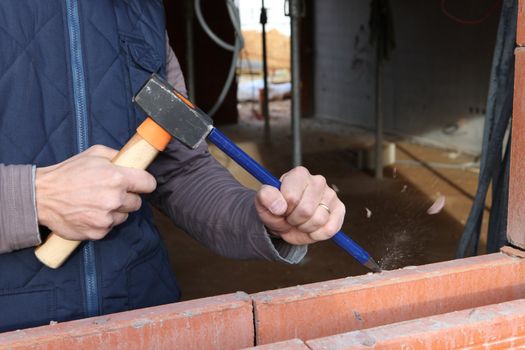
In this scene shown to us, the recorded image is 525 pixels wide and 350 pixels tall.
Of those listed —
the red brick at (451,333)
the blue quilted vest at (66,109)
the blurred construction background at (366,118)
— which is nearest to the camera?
the red brick at (451,333)

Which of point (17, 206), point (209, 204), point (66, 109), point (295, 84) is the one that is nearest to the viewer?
point (17, 206)

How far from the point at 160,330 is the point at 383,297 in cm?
37

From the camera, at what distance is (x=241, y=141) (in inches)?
322

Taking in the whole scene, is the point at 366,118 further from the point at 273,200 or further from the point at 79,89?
the point at 273,200

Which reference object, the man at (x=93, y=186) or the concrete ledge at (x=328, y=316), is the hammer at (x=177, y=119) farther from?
the concrete ledge at (x=328, y=316)

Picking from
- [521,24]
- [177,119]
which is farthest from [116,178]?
[521,24]

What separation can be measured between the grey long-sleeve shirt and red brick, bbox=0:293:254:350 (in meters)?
0.20

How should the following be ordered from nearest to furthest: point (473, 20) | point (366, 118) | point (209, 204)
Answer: point (209, 204), point (473, 20), point (366, 118)

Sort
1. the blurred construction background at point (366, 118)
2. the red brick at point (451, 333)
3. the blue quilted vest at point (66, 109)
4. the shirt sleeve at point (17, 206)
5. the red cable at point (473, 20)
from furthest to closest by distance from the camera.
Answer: the red cable at point (473, 20), the blurred construction background at point (366, 118), the blue quilted vest at point (66, 109), the shirt sleeve at point (17, 206), the red brick at point (451, 333)

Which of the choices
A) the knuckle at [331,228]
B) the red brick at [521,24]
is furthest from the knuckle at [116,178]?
the red brick at [521,24]

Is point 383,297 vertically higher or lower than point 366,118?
higher

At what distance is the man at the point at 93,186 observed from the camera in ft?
3.39

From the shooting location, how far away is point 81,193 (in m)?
1.02

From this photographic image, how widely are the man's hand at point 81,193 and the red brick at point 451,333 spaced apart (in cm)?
40
